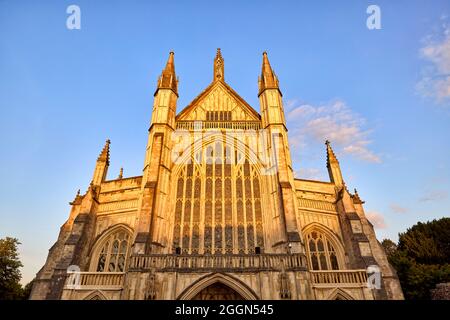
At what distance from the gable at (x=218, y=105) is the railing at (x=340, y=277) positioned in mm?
12457

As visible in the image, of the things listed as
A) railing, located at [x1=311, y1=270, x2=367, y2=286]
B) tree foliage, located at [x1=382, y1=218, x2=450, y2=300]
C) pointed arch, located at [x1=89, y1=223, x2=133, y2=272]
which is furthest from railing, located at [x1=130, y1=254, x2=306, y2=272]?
tree foliage, located at [x1=382, y1=218, x2=450, y2=300]

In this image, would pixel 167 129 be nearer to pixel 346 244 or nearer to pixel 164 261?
pixel 164 261

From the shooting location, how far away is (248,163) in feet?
66.2

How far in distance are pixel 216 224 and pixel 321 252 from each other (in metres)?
7.46

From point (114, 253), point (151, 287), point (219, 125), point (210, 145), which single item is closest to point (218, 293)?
point (151, 287)

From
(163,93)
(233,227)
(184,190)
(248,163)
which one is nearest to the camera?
(233,227)

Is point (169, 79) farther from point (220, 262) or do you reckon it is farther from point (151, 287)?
point (151, 287)

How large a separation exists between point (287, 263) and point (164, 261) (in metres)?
6.25

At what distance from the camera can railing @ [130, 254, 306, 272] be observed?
13.6m

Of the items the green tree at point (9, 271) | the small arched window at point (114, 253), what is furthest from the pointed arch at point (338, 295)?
the green tree at point (9, 271)

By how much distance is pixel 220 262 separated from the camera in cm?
1377

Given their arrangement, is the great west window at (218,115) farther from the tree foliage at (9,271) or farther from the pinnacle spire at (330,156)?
the tree foliage at (9,271)
